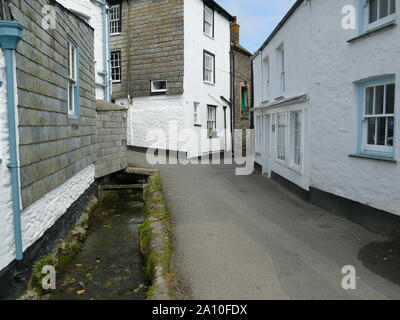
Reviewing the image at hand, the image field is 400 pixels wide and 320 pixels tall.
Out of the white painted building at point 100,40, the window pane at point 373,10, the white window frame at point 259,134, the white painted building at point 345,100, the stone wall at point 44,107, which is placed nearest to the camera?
the stone wall at point 44,107

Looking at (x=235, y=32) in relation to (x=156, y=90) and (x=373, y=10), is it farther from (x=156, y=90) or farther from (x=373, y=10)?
(x=373, y=10)

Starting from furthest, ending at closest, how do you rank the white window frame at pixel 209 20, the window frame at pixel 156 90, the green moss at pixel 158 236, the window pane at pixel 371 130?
the white window frame at pixel 209 20 → the window frame at pixel 156 90 → the window pane at pixel 371 130 → the green moss at pixel 158 236

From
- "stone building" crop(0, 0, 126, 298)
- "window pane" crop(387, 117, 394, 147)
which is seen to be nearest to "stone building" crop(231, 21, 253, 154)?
"stone building" crop(0, 0, 126, 298)

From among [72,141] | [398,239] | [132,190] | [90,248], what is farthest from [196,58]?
[398,239]

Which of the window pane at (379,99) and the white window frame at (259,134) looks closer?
the window pane at (379,99)

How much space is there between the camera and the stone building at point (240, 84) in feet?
74.5

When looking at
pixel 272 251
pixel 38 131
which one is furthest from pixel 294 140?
pixel 38 131

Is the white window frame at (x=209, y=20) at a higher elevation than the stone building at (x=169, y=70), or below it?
higher

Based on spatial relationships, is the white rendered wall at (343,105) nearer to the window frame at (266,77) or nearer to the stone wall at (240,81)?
the window frame at (266,77)

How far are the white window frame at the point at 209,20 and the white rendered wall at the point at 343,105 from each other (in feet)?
39.6

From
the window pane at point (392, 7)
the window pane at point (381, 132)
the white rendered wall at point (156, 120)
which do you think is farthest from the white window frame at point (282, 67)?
the white rendered wall at point (156, 120)

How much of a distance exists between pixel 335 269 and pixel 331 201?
3.19 meters
